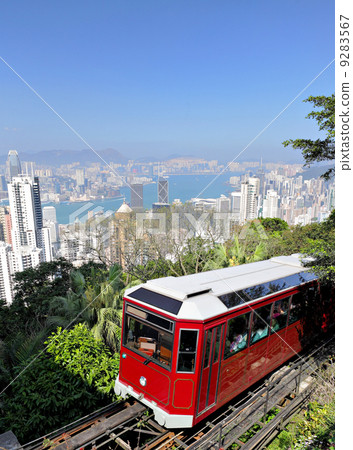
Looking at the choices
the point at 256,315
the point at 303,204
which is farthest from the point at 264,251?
the point at 256,315

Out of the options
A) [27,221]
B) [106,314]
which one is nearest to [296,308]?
[106,314]


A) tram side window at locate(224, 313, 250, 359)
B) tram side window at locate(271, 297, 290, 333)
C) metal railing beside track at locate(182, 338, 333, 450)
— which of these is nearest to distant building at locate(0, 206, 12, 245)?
tram side window at locate(224, 313, 250, 359)

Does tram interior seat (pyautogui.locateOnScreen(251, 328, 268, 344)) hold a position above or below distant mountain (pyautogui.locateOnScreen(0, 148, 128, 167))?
below

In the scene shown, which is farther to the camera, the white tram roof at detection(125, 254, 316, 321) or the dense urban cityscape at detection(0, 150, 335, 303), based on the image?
the dense urban cityscape at detection(0, 150, 335, 303)

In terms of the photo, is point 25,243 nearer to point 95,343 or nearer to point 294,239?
point 95,343

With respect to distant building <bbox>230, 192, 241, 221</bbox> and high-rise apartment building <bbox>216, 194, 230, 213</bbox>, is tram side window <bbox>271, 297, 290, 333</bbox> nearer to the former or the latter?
high-rise apartment building <bbox>216, 194, 230, 213</bbox>

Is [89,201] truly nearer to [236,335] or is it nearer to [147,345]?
[147,345]
